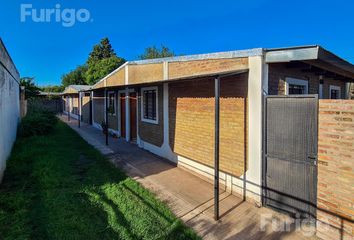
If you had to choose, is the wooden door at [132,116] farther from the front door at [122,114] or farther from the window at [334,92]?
the window at [334,92]

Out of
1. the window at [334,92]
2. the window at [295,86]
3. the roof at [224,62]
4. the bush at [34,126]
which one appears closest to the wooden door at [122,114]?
the roof at [224,62]

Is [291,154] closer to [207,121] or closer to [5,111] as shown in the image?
[207,121]

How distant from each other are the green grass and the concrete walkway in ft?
0.96

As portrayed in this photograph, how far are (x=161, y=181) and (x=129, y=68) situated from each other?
6914 mm

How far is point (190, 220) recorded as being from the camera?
13.2 feet

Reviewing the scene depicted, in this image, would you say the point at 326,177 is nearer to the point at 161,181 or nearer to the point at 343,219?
the point at 343,219

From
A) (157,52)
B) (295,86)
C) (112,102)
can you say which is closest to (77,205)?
(295,86)

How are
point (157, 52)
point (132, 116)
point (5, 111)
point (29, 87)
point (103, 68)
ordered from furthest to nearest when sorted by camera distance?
point (157, 52)
point (103, 68)
point (29, 87)
point (132, 116)
point (5, 111)

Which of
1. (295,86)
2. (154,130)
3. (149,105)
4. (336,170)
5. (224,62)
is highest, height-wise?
(224,62)

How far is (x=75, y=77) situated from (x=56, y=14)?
1681 inches

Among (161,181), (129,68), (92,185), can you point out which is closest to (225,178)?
(161,181)

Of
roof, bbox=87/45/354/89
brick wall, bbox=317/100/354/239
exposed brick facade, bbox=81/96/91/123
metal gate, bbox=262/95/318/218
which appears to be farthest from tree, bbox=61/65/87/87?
brick wall, bbox=317/100/354/239

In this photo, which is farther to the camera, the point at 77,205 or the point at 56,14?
the point at 56,14

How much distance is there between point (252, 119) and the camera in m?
4.68
